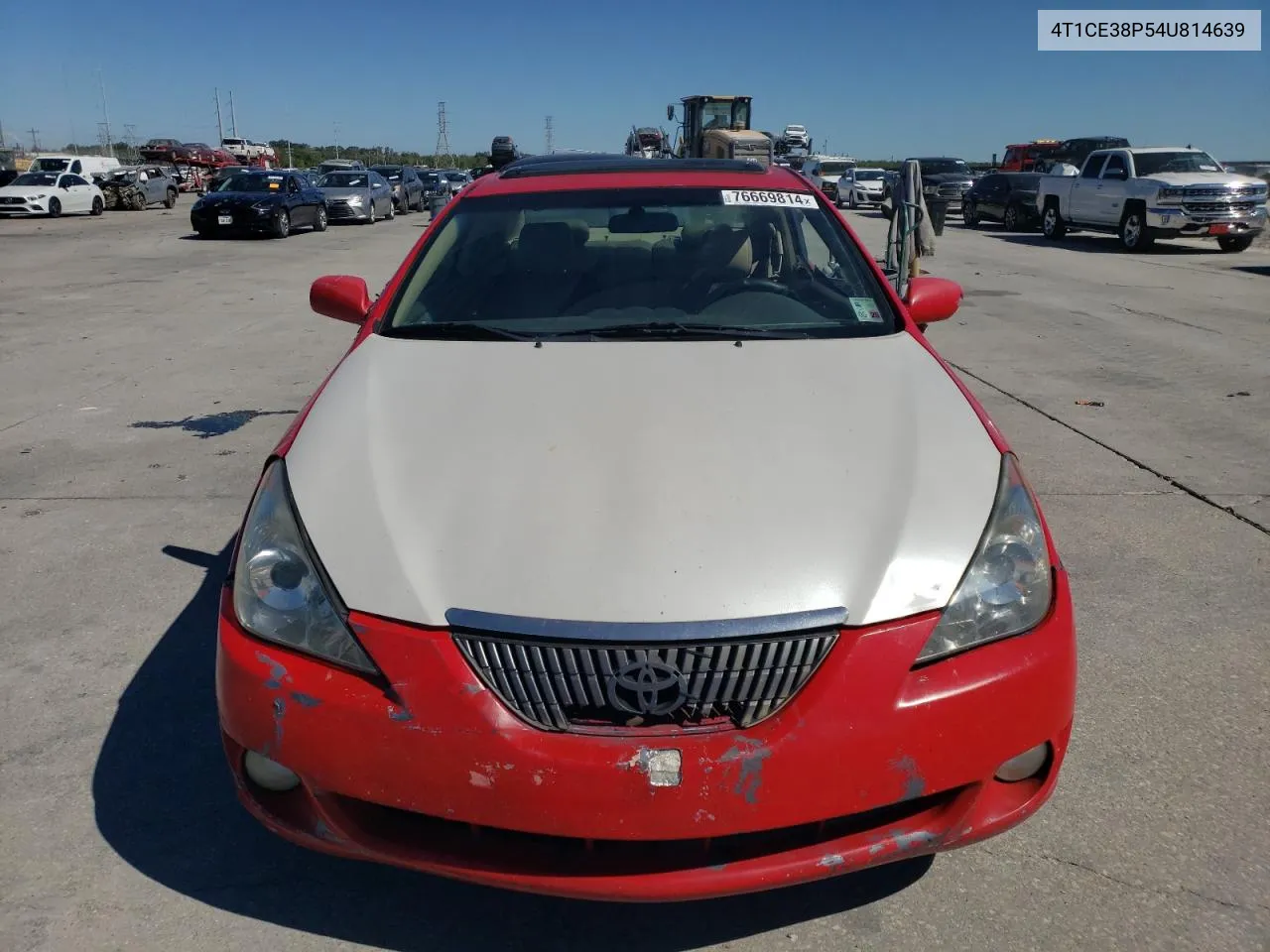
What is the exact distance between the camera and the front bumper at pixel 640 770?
77.5 inches

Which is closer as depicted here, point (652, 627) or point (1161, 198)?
point (652, 627)

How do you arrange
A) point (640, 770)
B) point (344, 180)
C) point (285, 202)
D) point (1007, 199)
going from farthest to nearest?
point (344, 180) → point (1007, 199) → point (285, 202) → point (640, 770)

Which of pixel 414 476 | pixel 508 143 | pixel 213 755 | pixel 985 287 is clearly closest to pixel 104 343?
pixel 213 755

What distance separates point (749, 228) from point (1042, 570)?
193cm

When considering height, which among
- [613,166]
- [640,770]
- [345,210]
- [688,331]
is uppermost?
[345,210]

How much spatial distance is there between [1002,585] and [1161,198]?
2049 cm

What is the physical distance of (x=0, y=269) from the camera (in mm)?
16984

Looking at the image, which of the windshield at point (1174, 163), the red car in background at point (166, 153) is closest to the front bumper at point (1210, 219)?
the windshield at point (1174, 163)

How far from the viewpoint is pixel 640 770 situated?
195cm

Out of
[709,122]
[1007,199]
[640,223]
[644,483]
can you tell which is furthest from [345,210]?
[644,483]

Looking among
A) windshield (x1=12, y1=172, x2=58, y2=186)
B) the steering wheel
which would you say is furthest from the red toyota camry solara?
windshield (x1=12, y1=172, x2=58, y2=186)

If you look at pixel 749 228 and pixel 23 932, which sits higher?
pixel 749 228

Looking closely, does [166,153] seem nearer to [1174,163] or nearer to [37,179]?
[37,179]

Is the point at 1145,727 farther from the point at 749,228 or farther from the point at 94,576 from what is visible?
the point at 94,576
